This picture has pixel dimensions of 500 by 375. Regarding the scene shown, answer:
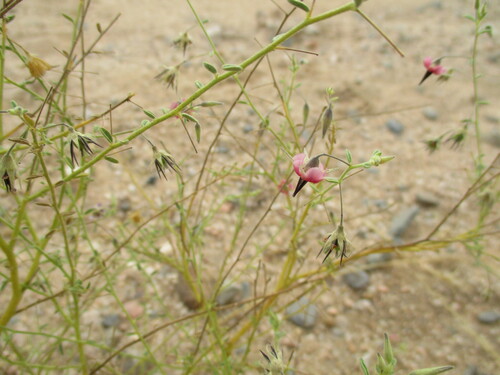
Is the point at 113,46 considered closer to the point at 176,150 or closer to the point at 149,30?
the point at 149,30

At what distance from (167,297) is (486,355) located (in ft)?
3.71

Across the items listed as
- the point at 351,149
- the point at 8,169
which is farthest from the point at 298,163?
the point at 351,149

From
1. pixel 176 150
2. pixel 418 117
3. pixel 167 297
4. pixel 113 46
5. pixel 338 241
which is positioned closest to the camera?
pixel 338 241

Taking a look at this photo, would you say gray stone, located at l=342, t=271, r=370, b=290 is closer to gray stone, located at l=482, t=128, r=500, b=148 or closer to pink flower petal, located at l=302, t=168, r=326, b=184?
pink flower petal, located at l=302, t=168, r=326, b=184

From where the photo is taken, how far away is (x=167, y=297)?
1655 mm

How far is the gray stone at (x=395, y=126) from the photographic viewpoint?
8.19ft

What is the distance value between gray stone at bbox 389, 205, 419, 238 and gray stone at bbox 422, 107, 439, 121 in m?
0.77

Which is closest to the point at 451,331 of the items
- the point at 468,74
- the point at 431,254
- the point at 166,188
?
the point at 431,254

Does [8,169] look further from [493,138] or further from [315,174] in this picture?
[493,138]

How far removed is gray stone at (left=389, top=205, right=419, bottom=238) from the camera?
6.37ft

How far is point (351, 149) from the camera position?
2381 mm

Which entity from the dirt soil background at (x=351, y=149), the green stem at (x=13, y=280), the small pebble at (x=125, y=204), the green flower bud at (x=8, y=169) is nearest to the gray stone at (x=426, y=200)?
the dirt soil background at (x=351, y=149)

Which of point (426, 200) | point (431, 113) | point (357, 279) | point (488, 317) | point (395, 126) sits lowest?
point (488, 317)

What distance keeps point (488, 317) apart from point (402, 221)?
52 centimetres
